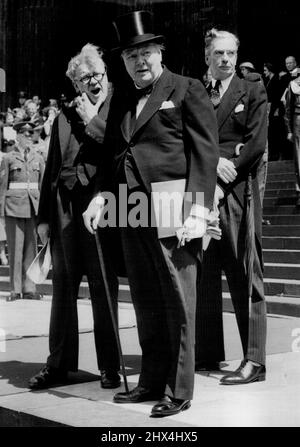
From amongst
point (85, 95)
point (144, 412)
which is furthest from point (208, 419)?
point (85, 95)

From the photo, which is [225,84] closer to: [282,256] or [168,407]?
[168,407]

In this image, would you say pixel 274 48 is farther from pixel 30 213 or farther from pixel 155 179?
pixel 155 179

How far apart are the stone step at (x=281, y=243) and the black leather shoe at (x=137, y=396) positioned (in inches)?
219

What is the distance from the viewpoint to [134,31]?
4422 mm

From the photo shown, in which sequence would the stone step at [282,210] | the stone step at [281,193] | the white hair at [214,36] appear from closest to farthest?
the white hair at [214,36], the stone step at [282,210], the stone step at [281,193]

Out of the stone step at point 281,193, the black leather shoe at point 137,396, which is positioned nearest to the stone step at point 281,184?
the stone step at point 281,193

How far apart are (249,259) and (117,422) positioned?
57.8 inches

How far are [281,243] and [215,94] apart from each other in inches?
197

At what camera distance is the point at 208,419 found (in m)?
4.06

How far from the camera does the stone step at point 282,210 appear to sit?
1120 cm

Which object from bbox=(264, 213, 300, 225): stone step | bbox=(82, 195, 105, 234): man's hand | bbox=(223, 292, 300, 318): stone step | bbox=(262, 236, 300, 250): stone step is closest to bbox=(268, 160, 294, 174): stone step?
bbox=(264, 213, 300, 225): stone step

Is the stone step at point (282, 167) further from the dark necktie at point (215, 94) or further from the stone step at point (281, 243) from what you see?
the dark necktie at point (215, 94)

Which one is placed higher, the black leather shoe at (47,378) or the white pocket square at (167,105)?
the white pocket square at (167,105)

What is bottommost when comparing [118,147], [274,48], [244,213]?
[244,213]
